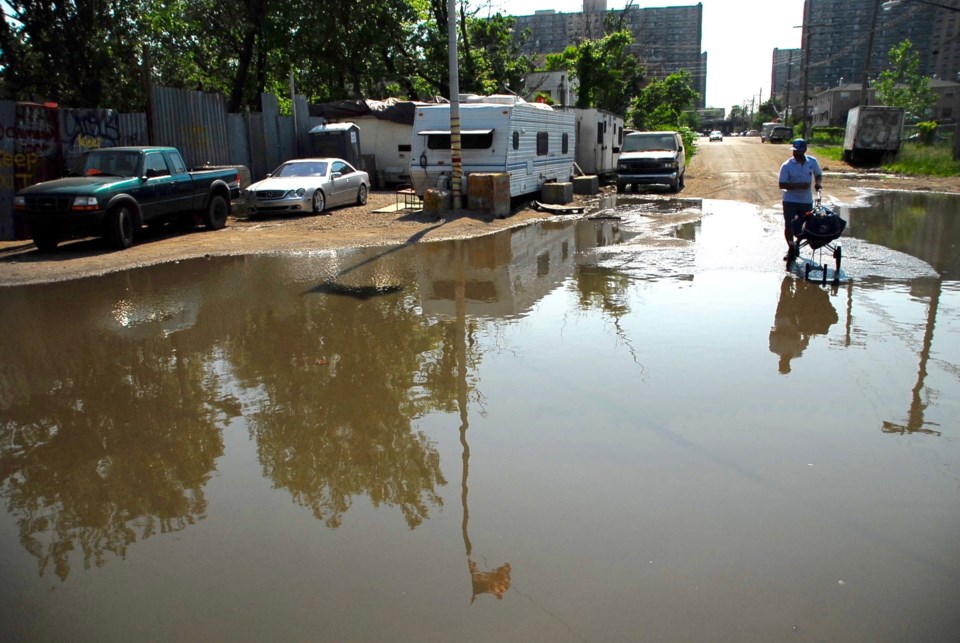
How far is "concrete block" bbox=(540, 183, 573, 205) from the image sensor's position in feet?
64.3

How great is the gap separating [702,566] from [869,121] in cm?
3633

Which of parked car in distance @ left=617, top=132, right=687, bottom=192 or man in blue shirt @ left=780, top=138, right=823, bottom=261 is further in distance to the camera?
parked car in distance @ left=617, top=132, right=687, bottom=192

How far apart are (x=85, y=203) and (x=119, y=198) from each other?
62 centimetres

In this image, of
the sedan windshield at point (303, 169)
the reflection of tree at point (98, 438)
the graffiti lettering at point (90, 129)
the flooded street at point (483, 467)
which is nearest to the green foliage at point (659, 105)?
the sedan windshield at point (303, 169)

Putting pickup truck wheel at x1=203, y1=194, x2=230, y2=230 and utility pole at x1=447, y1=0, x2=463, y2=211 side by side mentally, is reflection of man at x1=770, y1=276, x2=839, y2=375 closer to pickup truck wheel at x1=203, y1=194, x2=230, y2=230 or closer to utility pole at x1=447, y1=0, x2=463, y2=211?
utility pole at x1=447, y1=0, x2=463, y2=211

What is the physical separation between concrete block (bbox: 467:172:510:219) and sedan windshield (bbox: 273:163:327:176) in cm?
372

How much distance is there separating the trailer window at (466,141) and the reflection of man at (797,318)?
901 centimetres

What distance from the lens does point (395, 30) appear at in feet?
89.4

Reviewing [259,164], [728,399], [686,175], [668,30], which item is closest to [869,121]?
[686,175]

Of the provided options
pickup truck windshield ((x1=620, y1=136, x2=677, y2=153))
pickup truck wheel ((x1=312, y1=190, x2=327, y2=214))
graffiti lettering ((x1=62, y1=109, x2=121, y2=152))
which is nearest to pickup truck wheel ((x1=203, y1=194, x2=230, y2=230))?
pickup truck wheel ((x1=312, y1=190, x2=327, y2=214))

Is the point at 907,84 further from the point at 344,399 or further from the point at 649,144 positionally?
the point at 344,399

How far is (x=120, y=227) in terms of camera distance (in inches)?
481

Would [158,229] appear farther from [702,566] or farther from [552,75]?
[552,75]

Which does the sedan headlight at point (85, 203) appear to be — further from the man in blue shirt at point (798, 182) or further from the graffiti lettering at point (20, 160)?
the man in blue shirt at point (798, 182)
